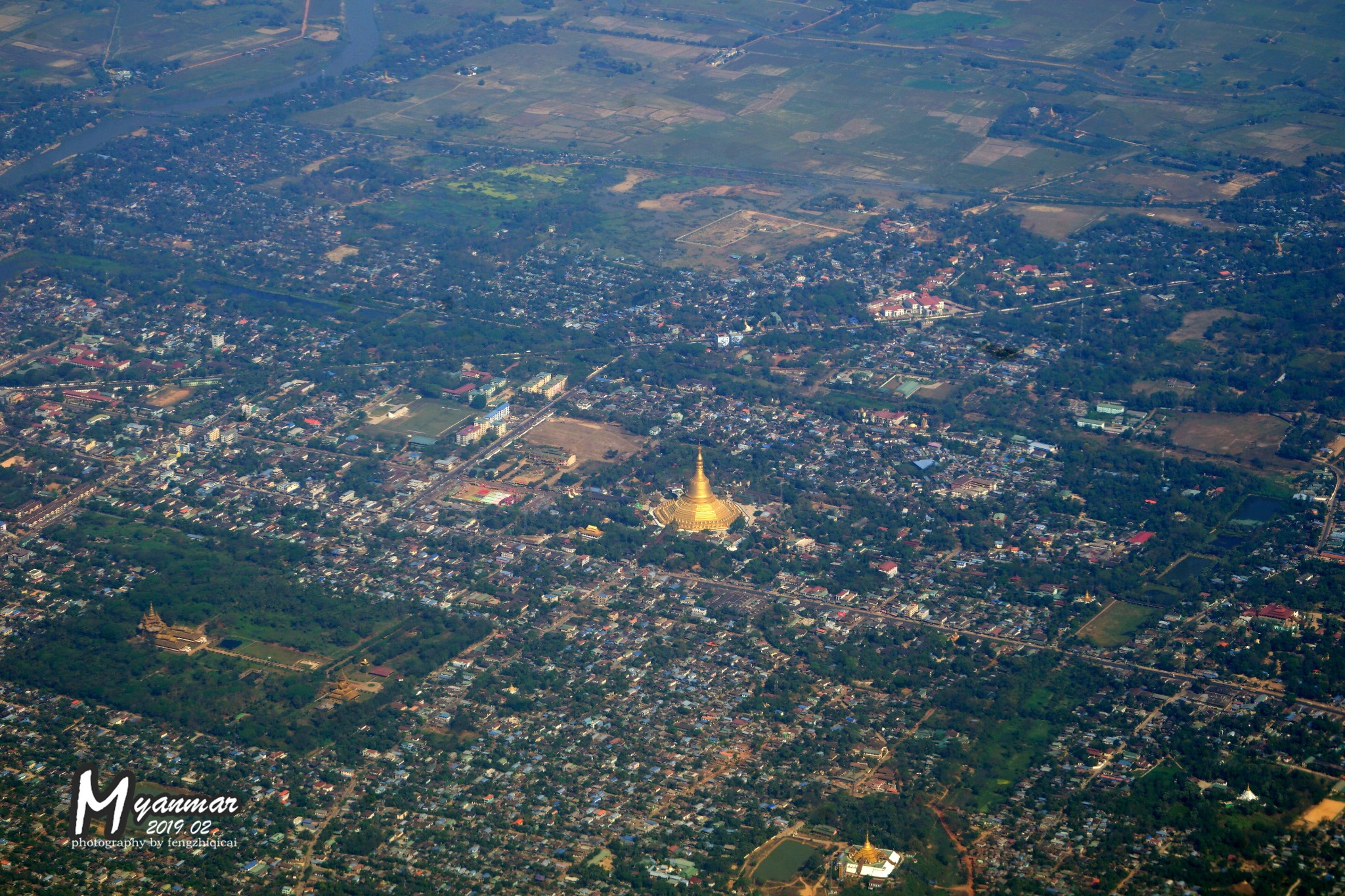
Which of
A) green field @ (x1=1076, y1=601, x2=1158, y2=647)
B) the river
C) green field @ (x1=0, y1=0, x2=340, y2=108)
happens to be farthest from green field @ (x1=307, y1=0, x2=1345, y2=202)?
green field @ (x1=1076, y1=601, x2=1158, y2=647)

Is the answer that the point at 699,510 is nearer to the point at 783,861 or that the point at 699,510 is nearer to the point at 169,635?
the point at 169,635

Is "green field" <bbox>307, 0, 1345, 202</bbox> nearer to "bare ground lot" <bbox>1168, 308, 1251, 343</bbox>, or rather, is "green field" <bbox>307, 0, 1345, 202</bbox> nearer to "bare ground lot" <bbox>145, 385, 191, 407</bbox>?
"bare ground lot" <bbox>1168, 308, 1251, 343</bbox>

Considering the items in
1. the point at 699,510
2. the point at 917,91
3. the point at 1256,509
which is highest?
the point at 1256,509

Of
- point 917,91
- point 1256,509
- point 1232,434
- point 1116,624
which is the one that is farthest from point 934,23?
point 1116,624

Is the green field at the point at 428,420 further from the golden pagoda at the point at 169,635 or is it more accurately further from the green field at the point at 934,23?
the green field at the point at 934,23

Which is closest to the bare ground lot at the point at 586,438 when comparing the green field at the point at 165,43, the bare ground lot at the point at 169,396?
the bare ground lot at the point at 169,396

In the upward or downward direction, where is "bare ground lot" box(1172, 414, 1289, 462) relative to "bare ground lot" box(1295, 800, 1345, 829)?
downward

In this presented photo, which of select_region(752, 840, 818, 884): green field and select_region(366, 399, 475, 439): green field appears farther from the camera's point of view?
select_region(366, 399, 475, 439): green field

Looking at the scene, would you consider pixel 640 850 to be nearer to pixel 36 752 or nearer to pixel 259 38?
pixel 36 752
